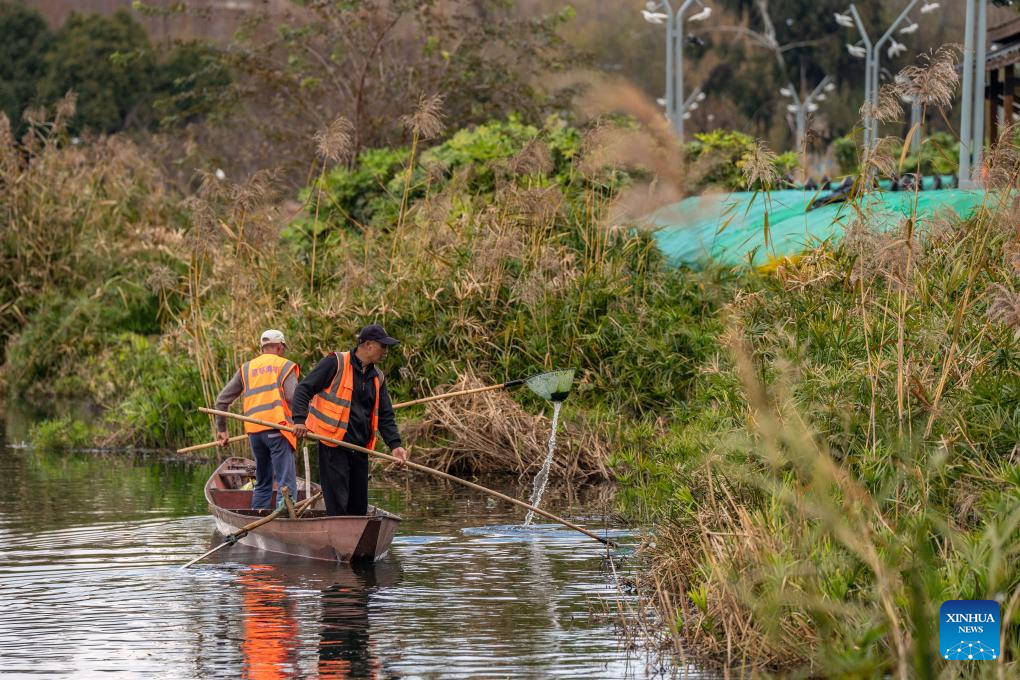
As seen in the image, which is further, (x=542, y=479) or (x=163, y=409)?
(x=163, y=409)

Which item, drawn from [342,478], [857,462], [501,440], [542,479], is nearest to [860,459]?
[857,462]

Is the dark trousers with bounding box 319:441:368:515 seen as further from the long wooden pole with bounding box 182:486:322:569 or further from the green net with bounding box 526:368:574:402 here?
the green net with bounding box 526:368:574:402

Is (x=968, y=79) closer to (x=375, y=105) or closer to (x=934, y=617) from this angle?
(x=375, y=105)

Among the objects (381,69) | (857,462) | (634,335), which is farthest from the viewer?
(381,69)

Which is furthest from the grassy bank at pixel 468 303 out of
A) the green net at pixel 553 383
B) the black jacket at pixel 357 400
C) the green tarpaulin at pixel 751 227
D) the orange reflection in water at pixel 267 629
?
the orange reflection in water at pixel 267 629

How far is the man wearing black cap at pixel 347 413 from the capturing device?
1336 centimetres

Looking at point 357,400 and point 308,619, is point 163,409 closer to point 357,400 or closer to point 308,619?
point 357,400

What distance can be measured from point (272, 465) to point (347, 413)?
1.83m

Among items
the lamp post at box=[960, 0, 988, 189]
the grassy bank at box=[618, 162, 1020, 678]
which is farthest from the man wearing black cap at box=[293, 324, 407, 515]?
the lamp post at box=[960, 0, 988, 189]

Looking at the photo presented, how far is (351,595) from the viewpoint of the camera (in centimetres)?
1216

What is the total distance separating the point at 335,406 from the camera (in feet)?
44.0

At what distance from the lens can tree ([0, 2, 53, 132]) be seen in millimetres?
63250

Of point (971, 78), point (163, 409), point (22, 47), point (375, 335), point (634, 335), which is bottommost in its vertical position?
point (163, 409)

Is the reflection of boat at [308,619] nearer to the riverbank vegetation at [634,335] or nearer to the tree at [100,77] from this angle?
the riverbank vegetation at [634,335]
